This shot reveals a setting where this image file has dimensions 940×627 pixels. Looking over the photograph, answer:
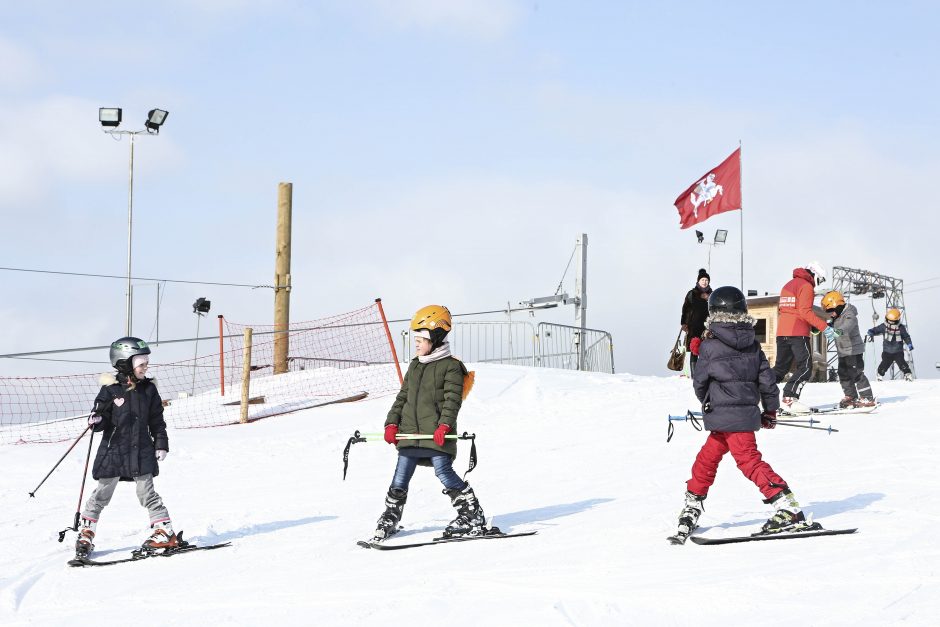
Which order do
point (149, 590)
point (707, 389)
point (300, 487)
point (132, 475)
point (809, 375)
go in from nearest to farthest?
point (149, 590)
point (707, 389)
point (132, 475)
point (300, 487)
point (809, 375)

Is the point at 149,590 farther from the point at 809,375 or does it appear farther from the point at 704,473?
the point at 809,375

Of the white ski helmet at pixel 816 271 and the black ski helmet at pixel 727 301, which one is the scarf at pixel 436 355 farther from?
the white ski helmet at pixel 816 271

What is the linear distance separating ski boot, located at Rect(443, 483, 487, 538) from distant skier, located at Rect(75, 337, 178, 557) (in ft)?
6.69

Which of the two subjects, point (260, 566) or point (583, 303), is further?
point (583, 303)

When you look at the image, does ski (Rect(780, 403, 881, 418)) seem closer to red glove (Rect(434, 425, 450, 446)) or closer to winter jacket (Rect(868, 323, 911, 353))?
winter jacket (Rect(868, 323, 911, 353))

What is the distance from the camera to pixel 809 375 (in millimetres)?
12914

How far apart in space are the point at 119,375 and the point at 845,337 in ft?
33.1

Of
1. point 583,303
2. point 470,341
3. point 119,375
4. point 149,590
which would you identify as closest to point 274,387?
point 470,341

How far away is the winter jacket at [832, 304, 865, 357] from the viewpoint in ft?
44.5

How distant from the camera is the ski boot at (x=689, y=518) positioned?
20.5 feet

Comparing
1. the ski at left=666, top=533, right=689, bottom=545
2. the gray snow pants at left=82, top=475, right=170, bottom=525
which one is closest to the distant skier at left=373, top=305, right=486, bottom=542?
the ski at left=666, top=533, right=689, bottom=545

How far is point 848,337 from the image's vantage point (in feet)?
44.8

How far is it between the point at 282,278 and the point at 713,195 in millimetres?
10061

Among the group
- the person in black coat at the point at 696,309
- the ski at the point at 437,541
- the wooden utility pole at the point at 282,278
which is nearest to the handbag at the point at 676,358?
the person in black coat at the point at 696,309
